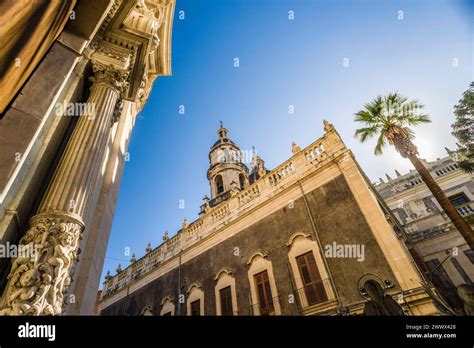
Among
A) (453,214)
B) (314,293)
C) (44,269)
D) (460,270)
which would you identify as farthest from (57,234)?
(460,270)

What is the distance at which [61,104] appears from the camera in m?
4.11

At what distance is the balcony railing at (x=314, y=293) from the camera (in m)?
9.63

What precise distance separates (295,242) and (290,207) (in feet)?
6.00

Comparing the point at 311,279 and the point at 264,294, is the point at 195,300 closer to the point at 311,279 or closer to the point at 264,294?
the point at 264,294

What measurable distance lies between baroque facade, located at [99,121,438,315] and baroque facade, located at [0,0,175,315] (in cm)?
830

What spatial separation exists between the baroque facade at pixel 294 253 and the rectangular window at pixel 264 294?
41 millimetres

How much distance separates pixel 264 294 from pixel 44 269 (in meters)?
10.6

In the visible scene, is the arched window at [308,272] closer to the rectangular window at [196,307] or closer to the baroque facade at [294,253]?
the baroque facade at [294,253]

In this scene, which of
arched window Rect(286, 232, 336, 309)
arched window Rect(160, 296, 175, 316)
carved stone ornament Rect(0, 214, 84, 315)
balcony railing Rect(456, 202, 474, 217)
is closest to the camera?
carved stone ornament Rect(0, 214, 84, 315)

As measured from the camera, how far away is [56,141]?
4.14m

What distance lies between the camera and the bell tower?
1069 inches

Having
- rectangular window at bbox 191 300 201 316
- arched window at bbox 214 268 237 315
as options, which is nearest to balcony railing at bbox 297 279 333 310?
arched window at bbox 214 268 237 315

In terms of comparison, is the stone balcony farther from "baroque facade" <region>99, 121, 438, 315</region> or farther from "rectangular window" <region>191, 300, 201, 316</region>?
"rectangular window" <region>191, 300, 201, 316</region>

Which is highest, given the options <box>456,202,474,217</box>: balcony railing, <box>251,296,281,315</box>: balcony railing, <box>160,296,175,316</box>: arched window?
<box>456,202,474,217</box>: balcony railing
